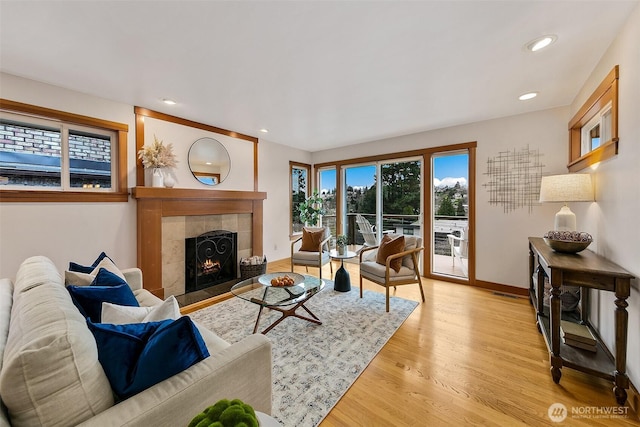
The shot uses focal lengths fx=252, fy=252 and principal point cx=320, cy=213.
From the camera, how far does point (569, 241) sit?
2014 mm

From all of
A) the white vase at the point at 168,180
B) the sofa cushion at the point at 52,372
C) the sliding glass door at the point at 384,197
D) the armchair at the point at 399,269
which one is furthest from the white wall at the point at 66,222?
the sliding glass door at the point at 384,197

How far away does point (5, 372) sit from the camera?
658 mm

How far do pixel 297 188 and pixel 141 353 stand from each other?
4743 millimetres

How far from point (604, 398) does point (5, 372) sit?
2.97 m

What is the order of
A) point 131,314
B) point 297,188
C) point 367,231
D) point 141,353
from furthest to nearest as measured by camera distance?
point 297,188
point 367,231
point 131,314
point 141,353

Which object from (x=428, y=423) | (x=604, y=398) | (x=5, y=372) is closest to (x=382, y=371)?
(x=428, y=423)

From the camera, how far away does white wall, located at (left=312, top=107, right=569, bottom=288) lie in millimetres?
3150

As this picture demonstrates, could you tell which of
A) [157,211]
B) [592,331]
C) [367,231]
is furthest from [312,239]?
[592,331]

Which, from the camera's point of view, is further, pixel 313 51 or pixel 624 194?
pixel 313 51

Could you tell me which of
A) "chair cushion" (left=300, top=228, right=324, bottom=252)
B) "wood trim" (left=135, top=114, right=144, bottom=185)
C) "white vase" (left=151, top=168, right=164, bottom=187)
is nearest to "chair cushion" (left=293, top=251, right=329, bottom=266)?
"chair cushion" (left=300, top=228, right=324, bottom=252)

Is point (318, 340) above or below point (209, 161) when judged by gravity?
below

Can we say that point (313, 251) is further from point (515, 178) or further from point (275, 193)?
point (515, 178)

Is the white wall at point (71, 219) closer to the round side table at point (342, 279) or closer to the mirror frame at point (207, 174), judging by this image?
the mirror frame at point (207, 174)

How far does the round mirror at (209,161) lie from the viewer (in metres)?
3.72
